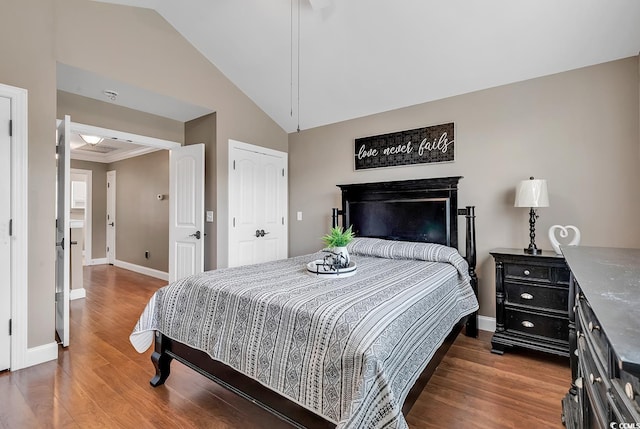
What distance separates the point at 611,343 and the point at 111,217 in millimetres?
8033

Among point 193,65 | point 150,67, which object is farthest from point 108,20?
point 193,65

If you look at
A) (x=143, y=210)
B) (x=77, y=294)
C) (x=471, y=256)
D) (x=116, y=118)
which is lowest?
(x=77, y=294)

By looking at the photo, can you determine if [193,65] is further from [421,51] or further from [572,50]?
[572,50]

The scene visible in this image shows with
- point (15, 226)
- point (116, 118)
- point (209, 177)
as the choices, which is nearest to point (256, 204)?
point (209, 177)

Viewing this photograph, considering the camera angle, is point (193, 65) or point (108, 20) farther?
point (193, 65)

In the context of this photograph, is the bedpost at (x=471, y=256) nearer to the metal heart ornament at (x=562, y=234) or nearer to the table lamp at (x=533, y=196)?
the table lamp at (x=533, y=196)

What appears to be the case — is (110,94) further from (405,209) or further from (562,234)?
(562,234)

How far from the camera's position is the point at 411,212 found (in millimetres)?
3355

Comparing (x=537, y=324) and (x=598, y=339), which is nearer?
(x=598, y=339)

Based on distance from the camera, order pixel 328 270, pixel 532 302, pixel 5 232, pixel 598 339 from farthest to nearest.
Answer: pixel 532 302, pixel 5 232, pixel 328 270, pixel 598 339

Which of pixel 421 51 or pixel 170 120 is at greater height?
pixel 421 51

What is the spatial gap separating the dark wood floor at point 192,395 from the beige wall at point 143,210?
2.93m

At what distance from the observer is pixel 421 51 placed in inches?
111

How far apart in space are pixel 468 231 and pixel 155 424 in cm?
284
